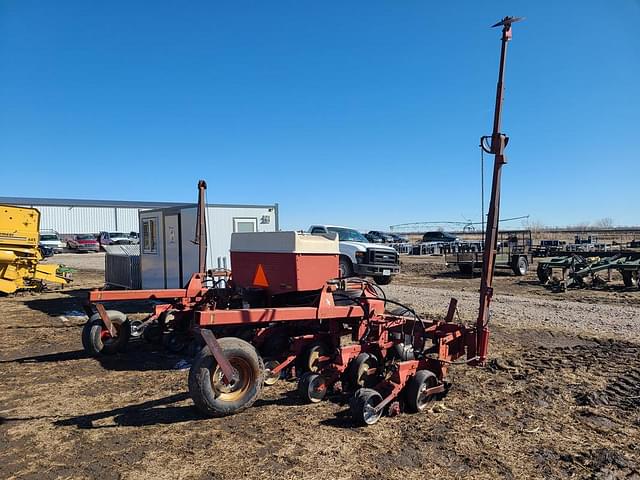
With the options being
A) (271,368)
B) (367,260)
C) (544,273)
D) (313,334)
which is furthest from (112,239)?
(271,368)

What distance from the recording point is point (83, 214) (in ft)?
186

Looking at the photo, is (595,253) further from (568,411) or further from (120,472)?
(120,472)

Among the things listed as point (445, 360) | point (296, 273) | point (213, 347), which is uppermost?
point (296, 273)

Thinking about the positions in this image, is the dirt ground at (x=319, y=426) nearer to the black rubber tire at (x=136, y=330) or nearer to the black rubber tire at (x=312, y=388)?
the black rubber tire at (x=312, y=388)

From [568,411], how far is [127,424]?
4.33 metres

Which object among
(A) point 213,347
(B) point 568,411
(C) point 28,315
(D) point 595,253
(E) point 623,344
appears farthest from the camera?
(D) point 595,253

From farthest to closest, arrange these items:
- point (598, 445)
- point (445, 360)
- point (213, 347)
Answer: point (445, 360) → point (213, 347) → point (598, 445)

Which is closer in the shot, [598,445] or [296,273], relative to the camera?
[598,445]

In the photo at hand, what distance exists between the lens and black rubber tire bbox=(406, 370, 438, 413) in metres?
4.84

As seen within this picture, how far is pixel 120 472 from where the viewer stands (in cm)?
370

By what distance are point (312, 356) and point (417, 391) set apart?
4.94ft

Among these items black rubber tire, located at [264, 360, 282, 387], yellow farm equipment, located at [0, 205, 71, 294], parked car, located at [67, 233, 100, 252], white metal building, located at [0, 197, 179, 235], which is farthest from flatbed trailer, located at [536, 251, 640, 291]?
white metal building, located at [0, 197, 179, 235]

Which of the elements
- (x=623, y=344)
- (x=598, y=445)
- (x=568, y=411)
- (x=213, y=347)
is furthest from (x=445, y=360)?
(x=623, y=344)

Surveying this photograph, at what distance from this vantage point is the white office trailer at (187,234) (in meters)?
12.1
